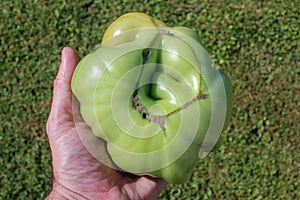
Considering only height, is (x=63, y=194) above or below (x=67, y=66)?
below

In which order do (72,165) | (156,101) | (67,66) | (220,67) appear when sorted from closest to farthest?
(156,101)
(72,165)
(67,66)
(220,67)

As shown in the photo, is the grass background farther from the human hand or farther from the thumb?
the thumb

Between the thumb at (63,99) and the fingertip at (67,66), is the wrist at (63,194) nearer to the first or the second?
the thumb at (63,99)

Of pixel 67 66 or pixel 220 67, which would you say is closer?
pixel 67 66

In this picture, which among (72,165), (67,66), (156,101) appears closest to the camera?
(156,101)

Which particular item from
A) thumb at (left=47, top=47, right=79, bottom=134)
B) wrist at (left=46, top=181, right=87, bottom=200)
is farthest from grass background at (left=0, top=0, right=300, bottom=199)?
thumb at (left=47, top=47, right=79, bottom=134)

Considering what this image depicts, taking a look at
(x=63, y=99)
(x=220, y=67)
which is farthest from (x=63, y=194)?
(x=220, y=67)

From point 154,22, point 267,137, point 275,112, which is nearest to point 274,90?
point 275,112

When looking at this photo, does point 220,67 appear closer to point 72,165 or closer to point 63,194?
point 72,165
